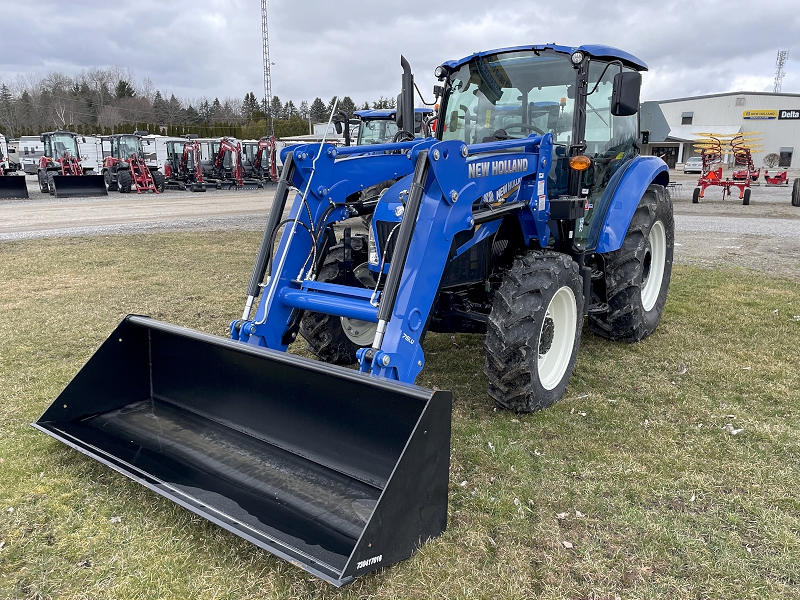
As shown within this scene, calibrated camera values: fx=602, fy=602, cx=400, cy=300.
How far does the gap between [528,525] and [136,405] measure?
Result: 249cm

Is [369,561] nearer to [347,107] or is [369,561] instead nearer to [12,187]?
[12,187]

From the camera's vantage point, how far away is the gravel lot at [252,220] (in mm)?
10750

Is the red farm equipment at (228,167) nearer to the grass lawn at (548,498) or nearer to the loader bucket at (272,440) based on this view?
the grass lawn at (548,498)

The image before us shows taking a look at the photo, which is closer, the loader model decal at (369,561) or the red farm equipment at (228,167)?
the loader model decal at (369,561)

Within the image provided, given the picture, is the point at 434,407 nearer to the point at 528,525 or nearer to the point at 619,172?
the point at 528,525

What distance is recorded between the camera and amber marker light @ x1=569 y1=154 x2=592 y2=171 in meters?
4.38

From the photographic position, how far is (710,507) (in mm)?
3102

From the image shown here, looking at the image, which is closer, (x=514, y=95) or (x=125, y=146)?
(x=514, y=95)

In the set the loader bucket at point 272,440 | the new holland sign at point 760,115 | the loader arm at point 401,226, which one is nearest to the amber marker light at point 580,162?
the loader arm at point 401,226

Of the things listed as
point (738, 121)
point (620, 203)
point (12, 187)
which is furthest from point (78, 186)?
point (738, 121)

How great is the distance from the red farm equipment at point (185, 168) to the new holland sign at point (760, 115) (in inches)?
1764

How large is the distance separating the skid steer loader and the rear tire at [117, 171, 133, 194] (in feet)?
72.3

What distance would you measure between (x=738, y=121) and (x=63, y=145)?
50.2 m

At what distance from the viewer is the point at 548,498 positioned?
10.4ft
